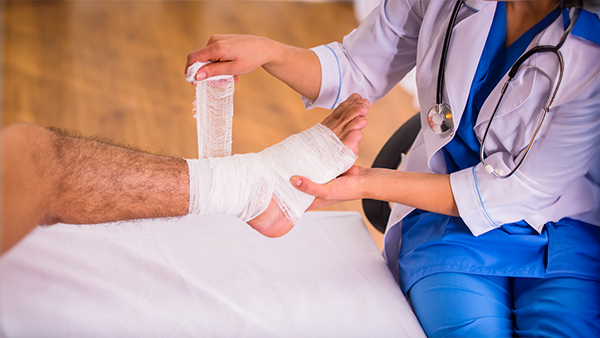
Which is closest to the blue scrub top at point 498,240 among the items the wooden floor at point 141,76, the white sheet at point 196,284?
the white sheet at point 196,284

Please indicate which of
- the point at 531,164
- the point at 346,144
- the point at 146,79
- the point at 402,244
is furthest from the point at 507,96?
the point at 146,79

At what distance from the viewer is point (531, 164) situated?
961mm

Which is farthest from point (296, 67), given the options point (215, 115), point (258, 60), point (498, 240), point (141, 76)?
point (141, 76)

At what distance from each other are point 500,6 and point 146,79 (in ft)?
6.43

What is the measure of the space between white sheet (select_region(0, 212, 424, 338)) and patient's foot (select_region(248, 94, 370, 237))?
153 millimetres

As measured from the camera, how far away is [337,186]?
0.97 metres

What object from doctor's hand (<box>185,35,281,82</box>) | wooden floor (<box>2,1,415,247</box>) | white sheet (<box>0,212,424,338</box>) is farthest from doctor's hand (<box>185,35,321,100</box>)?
Answer: wooden floor (<box>2,1,415,247</box>)

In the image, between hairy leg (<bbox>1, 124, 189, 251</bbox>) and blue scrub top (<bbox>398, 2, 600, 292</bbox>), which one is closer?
hairy leg (<bbox>1, 124, 189, 251</bbox>)

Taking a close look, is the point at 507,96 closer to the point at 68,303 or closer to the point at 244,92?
the point at 68,303

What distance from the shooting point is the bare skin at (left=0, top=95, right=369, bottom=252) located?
828mm

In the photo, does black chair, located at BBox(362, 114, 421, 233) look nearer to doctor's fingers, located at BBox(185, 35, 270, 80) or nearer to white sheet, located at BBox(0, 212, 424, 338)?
white sheet, located at BBox(0, 212, 424, 338)

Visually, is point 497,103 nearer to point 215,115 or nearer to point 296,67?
point 296,67

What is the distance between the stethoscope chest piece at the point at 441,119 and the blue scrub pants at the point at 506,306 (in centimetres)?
30

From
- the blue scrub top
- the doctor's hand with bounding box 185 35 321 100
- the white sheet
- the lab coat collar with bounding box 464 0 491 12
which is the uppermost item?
the lab coat collar with bounding box 464 0 491 12
